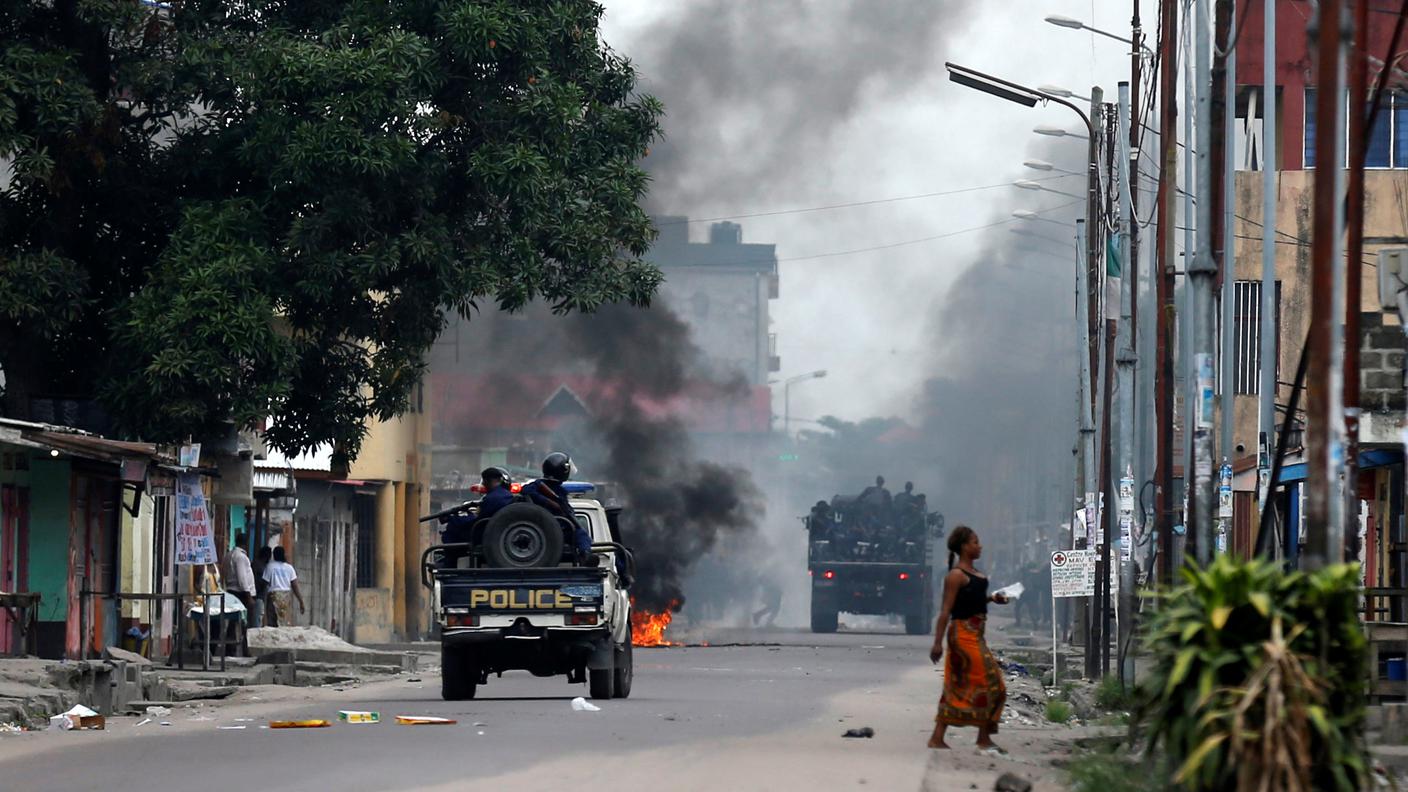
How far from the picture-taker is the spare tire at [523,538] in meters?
20.4

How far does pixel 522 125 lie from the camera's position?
26.9m

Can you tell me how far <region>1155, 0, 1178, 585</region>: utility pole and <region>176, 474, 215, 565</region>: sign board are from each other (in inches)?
432

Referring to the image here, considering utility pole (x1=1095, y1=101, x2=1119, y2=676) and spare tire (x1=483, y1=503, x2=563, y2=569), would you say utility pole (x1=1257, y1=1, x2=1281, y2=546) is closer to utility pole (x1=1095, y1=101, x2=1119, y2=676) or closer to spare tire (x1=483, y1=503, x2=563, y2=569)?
utility pole (x1=1095, y1=101, x2=1119, y2=676)

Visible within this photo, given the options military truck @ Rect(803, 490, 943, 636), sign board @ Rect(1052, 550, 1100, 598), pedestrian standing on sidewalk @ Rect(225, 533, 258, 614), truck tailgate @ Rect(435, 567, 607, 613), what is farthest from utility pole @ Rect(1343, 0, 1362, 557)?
military truck @ Rect(803, 490, 943, 636)

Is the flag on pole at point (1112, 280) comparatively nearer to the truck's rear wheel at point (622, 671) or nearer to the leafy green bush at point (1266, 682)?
the truck's rear wheel at point (622, 671)

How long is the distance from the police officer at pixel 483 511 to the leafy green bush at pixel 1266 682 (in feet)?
39.2

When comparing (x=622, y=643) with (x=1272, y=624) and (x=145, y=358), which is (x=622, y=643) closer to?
(x=145, y=358)

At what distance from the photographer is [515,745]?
1498cm

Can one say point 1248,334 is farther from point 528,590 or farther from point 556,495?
point 528,590

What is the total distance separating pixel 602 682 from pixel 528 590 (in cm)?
139

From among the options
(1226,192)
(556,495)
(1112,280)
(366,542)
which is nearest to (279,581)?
(1112,280)

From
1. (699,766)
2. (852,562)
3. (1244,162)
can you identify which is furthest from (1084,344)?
(699,766)

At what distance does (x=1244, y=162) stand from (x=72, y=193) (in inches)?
978

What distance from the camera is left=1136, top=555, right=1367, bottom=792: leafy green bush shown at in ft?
28.6
